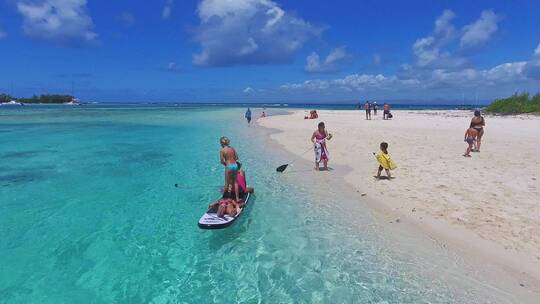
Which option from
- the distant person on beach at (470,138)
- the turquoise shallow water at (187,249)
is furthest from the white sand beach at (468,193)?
the turquoise shallow water at (187,249)

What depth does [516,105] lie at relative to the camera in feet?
155

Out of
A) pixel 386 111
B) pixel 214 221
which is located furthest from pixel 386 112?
pixel 214 221

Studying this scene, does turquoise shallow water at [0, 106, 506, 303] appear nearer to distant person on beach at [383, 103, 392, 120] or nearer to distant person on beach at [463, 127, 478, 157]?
distant person on beach at [463, 127, 478, 157]

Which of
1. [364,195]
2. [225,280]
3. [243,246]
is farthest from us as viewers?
[364,195]

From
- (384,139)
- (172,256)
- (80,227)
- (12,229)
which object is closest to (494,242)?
(172,256)

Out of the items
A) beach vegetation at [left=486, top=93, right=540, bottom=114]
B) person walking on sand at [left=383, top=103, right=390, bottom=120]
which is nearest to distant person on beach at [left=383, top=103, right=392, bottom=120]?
person walking on sand at [left=383, top=103, right=390, bottom=120]

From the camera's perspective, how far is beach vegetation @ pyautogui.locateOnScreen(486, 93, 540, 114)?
45.4 metres

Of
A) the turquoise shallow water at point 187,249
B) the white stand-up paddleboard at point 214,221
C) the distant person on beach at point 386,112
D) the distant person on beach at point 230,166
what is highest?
the distant person on beach at point 386,112

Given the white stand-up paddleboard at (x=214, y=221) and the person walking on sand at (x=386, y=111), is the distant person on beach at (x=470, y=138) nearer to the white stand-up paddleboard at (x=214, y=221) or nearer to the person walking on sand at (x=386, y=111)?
the white stand-up paddleboard at (x=214, y=221)

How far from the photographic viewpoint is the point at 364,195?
11.6 meters

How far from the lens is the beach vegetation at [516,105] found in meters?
45.4

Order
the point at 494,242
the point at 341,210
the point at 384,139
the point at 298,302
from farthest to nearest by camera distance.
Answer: the point at 384,139, the point at 341,210, the point at 494,242, the point at 298,302

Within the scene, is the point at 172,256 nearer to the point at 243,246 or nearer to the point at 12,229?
the point at 243,246

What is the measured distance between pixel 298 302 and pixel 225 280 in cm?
146
